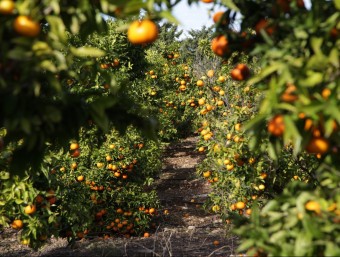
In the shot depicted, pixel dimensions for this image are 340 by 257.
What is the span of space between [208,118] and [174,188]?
557 centimetres

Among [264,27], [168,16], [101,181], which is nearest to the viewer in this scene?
[168,16]

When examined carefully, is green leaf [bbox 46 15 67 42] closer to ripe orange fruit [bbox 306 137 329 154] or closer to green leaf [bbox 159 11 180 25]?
green leaf [bbox 159 11 180 25]

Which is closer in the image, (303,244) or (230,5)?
(303,244)

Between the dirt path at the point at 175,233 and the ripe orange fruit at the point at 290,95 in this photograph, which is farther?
the dirt path at the point at 175,233

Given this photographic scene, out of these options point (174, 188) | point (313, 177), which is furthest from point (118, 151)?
point (174, 188)

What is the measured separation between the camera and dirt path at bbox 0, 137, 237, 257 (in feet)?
18.2

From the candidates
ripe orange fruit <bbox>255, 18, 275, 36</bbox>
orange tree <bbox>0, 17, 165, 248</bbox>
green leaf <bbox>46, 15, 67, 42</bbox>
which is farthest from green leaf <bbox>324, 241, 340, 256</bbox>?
orange tree <bbox>0, 17, 165, 248</bbox>

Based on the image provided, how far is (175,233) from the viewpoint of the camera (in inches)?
295

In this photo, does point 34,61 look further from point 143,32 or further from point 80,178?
point 80,178

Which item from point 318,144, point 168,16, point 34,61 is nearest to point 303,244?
point 318,144

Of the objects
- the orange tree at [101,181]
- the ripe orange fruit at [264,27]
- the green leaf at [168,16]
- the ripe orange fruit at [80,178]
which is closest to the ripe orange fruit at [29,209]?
the orange tree at [101,181]

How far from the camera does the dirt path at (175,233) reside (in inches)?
218

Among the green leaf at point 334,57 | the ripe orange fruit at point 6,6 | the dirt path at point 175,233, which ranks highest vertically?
the ripe orange fruit at point 6,6

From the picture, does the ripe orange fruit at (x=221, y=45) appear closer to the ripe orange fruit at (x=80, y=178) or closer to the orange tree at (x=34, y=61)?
the orange tree at (x=34, y=61)
